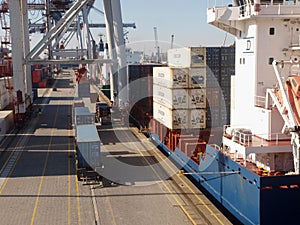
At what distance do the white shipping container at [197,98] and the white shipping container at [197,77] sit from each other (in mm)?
239

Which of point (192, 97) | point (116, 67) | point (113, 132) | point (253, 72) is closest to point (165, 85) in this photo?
point (192, 97)

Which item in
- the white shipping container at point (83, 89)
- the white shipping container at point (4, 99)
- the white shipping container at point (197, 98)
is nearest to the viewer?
the white shipping container at point (197, 98)

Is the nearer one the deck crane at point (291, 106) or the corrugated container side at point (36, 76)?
the deck crane at point (291, 106)

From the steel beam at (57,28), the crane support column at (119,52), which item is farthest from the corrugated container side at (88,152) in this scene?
the steel beam at (57,28)

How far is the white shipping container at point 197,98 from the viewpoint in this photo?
19.5 meters

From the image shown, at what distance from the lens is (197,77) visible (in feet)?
63.6

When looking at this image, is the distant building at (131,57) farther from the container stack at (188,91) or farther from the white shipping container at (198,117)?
the white shipping container at (198,117)

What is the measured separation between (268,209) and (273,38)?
251 inches

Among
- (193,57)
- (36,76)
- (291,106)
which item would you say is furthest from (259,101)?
(36,76)

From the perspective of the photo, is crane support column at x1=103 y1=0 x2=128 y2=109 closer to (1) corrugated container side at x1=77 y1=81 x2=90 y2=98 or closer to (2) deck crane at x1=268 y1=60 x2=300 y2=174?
(1) corrugated container side at x1=77 y1=81 x2=90 y2=98

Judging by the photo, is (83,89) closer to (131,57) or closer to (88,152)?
(88,152)

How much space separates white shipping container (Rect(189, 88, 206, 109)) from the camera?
19469mm

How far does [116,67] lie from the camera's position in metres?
38.7

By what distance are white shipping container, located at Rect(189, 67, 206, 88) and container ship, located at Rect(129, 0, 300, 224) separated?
0.05 meters
